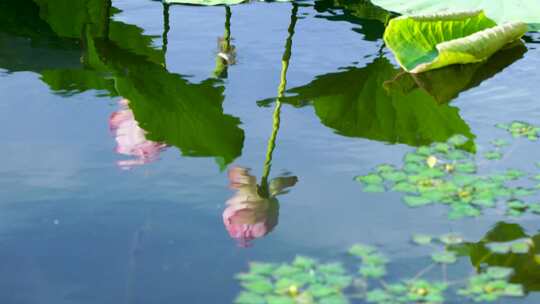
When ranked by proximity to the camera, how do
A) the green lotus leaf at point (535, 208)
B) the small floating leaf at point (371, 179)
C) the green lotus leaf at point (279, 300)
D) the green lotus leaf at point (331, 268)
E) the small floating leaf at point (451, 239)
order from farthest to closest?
the small floating leaf at point (371, 179) < the green lotus leaf at point (535, 208) < the small floating leaf at point (451, 239) < the green lotus leaf at point (331, 268) < the green lotus leaf at point (279, 300)

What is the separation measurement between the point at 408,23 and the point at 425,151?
536 mm

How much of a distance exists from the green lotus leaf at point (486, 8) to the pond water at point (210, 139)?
0.39 ft

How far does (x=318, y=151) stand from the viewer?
203 centimetres

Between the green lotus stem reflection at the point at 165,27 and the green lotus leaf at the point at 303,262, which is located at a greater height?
the green lotus stem reflection at the point at 165,27

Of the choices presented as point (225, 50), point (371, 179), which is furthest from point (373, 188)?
point (225, 50)

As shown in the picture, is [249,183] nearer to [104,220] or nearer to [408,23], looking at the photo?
[104,220]

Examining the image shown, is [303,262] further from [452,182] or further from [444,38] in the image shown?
[444,38]

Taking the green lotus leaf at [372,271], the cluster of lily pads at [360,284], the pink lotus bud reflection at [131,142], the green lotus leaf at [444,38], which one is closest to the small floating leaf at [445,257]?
the cluster of lily pads at [360,284]

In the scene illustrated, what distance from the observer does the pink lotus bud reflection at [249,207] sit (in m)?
1.67

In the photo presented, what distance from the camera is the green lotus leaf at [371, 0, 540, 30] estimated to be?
2.53 meters

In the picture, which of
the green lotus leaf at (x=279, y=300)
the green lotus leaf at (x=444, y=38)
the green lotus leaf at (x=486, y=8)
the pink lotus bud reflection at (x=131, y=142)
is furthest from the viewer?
the green lotus leaf at (x=486, y=8)

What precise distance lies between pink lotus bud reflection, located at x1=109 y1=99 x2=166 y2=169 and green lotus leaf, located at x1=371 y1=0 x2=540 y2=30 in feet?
3.07

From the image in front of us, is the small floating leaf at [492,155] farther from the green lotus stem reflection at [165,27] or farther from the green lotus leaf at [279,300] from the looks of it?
the green lotus stem reflection at [165,27]

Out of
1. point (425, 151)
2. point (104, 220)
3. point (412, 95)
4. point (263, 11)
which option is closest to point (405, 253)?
point (425, 151)
